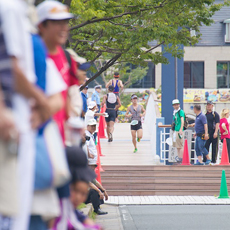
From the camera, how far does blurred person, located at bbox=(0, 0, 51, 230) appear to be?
2.55 metres

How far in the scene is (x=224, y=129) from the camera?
1744 centimetres

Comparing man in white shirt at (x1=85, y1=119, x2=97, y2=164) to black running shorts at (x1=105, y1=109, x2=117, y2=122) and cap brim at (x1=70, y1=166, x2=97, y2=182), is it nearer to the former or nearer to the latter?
cap brim at (x1=70, y1=166, x2=97, y2=182)

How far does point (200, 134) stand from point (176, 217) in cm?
501

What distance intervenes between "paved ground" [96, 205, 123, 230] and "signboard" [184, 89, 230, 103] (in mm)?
28872

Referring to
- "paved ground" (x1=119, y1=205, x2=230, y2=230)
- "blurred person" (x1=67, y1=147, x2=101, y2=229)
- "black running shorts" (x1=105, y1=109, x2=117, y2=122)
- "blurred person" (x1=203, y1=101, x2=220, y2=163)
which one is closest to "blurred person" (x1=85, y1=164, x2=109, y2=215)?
"paved ground" (x1=119, y1=205, x2=230, y2=230)

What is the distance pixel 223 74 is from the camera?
49156mm

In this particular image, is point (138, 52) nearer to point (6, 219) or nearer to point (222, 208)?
point (222, 208)

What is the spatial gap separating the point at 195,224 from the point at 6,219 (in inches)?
339

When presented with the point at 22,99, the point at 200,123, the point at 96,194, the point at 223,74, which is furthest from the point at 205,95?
the point at 22,99

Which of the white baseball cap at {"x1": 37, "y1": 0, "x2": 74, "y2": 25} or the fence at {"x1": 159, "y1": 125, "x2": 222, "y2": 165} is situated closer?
the white baseball cap at {"x1": 37, "y1": 0, "x2": 74, "y2": 25}

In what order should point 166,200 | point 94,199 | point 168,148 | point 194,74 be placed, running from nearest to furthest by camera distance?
point 94,199 → point 166,200 → point 168,148 → point 194,74

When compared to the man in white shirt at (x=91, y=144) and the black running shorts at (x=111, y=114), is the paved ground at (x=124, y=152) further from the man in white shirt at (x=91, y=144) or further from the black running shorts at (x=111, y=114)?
the man in white shirt at (x=91, y=144)

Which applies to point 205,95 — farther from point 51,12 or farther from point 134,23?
point 51,12

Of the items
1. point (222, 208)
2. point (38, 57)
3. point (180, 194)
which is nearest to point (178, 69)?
point (180, 194)
